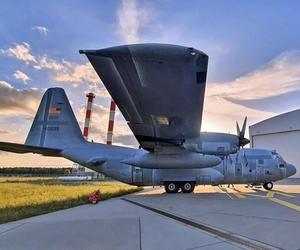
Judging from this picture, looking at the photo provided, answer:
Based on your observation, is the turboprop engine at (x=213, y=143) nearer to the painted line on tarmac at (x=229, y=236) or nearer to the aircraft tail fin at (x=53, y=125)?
the painted line on tarmac at (x=229, y=236)

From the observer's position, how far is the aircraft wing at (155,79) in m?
7.66

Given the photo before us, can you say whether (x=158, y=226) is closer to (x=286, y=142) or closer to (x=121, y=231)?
(x=121, y=231)

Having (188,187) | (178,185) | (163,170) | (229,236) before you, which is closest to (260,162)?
(188,187)

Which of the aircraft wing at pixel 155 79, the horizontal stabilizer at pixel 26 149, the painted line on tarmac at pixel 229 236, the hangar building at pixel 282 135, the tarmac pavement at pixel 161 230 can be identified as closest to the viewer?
the painted line on tarmac at pixel 229 236

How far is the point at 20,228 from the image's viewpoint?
31.4ft

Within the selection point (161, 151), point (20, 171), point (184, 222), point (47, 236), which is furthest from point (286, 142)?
point (20, 171)

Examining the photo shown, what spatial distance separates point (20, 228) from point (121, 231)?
10.6 feet

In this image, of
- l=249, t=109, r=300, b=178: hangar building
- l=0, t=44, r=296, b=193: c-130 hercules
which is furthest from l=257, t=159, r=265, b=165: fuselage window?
l=249, t=109, r=300, b=178: hangar building

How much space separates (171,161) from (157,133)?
3.86m

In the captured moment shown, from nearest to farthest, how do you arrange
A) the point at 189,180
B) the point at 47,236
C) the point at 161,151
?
the point at 47,236 → the point at 161,151 → the point at 189,180

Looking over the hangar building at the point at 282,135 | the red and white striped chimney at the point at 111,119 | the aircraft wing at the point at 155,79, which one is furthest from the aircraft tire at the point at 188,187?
the red and white striped chimney at the point at 111,119

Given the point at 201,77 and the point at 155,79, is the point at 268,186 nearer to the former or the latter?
the point at 201,77

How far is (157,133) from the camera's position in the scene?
52.7 ft

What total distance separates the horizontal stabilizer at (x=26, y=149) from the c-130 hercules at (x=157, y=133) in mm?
52
